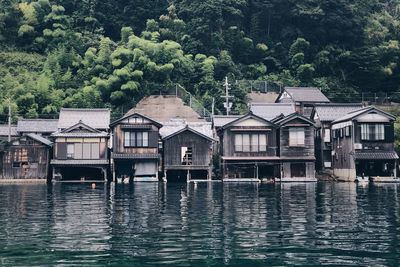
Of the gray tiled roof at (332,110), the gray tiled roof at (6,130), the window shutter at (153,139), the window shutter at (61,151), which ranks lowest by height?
the window shutter at (61,151)

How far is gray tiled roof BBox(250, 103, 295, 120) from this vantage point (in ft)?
206

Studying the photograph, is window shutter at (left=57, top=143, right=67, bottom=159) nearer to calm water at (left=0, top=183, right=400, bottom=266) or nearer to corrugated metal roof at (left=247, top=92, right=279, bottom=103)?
calm water at (left=0, top=183, right=400, bottom=266)

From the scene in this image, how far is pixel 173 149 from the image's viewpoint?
5484 cm

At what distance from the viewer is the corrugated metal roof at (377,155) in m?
51.6

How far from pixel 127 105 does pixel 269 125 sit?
73.5 ft

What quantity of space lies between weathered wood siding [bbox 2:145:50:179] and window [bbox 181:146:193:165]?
14808 millimetres

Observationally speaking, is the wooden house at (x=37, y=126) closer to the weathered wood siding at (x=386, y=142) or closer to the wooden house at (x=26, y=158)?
the wooden house at (x=26, y=158)

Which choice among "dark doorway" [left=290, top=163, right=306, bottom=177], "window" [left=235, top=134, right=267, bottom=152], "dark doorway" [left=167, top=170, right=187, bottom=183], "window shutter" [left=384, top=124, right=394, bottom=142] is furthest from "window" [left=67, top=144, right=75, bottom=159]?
"window shutter" [left=384, top=124, right=394, bottom=142]

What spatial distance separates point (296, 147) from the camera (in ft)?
180

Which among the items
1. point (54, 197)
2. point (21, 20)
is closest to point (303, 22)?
point (21, 20)

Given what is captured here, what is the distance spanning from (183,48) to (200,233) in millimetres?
63508

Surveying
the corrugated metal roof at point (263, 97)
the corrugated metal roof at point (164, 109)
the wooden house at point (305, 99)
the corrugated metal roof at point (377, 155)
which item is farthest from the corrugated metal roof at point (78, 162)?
the corrugated metal roof at point (263, 97)

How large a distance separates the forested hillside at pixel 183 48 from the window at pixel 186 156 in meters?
16.7

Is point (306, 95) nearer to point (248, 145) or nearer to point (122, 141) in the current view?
point (248, 145)
